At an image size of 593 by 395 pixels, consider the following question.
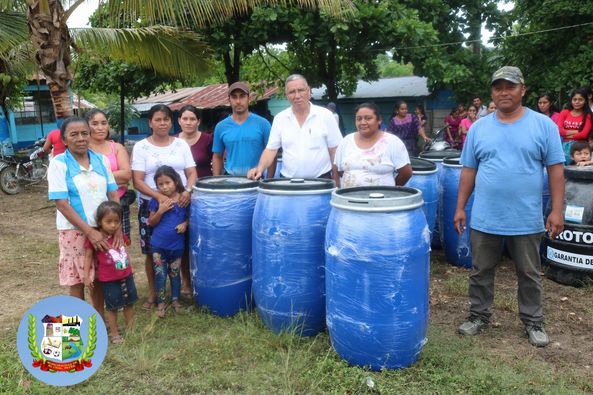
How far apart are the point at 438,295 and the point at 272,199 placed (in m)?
2.03

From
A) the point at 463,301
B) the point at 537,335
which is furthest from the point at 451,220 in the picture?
the point at 537,335

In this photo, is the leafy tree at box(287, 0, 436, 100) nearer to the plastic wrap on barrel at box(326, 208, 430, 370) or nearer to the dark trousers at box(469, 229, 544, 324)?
the dark trousers at box(469, 229, 544, 324)

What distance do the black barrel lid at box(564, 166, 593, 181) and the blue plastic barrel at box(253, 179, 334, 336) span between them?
8.34 ft

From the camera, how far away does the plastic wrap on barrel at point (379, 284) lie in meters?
3.22

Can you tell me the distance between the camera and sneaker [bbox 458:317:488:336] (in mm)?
3967

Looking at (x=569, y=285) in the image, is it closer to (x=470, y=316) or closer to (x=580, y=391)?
(x=470, y=316)

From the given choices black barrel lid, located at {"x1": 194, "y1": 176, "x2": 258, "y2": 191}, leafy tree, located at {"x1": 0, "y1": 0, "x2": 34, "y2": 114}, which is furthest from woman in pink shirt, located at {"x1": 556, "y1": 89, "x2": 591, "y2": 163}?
leafy tree, located at {"x1": 0, "y1": 0, "x2": 34, "y2": 114}

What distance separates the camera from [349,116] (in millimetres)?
20844

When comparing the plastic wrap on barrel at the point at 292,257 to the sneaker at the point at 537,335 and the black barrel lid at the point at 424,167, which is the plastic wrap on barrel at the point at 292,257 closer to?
the sneaker at the point at 537,335

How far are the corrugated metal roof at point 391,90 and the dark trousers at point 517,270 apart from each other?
14.9 meters

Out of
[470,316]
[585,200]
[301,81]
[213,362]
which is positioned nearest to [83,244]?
[213,362]

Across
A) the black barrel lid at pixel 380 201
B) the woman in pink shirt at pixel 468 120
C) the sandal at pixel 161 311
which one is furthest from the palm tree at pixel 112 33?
the woman in pink shirt at pixel 468 120

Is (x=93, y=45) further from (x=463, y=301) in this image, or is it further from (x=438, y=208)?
(x=463, y=301)

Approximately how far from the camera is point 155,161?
4.34m
